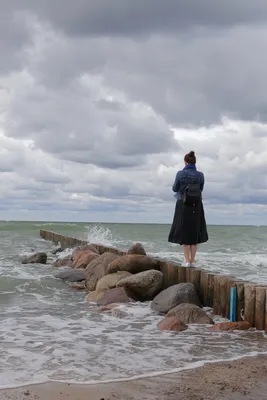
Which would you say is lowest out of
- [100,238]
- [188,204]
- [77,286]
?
[77,286]

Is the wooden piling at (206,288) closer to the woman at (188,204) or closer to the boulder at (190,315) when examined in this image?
the woman at (188,204)

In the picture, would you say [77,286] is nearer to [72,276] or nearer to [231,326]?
[72,276]

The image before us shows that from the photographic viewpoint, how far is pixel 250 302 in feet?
20.9

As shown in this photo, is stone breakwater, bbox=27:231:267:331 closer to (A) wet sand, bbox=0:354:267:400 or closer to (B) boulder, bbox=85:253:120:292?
(B) boulder, bbox=85:253:120:292

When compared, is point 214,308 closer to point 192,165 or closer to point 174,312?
point 174,312

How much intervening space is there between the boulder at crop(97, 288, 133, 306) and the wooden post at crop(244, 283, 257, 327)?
227 centimetres

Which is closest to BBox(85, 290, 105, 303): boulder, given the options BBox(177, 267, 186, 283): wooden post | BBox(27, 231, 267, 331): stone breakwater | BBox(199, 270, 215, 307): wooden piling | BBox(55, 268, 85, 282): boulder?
BBox(27, 231, 267, 331): stone breakwater

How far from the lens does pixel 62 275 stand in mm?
11594

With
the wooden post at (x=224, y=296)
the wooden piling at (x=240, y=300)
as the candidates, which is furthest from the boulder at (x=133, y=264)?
the wooden piling at (x=240, y=300)

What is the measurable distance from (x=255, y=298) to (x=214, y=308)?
114 centimetres

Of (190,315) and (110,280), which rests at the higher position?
(110,280)

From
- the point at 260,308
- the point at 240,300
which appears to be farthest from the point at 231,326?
the point at 240,300

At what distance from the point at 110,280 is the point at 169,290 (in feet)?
5.46

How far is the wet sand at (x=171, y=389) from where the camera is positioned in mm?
3658
